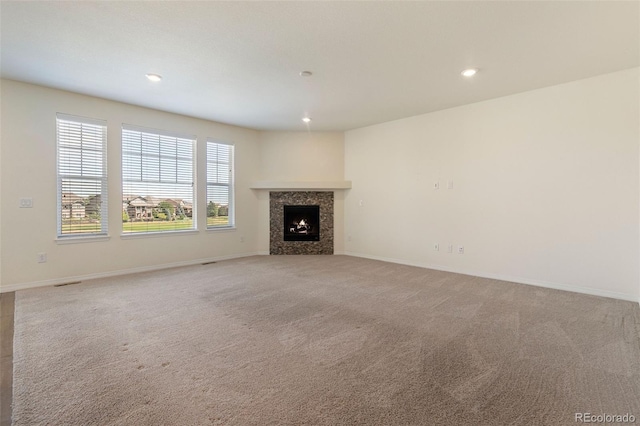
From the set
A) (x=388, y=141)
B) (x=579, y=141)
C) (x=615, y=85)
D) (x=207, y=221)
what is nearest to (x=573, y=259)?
(x=579, y=141)

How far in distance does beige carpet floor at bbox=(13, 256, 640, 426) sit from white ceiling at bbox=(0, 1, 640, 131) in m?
2.75

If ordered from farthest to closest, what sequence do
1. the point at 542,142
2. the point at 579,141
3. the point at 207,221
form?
the point at 207,221
the point at 542,142
the point at 579,141

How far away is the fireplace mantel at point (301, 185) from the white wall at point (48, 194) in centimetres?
186

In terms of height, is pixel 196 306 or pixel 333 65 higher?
pixel 333 65

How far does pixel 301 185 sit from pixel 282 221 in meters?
0.95

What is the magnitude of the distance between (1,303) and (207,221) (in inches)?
121

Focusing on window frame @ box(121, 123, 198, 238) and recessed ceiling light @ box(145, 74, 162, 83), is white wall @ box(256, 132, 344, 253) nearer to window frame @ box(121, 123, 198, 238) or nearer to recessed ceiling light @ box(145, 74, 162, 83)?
window frame @ box(121, 123, 198, 238)

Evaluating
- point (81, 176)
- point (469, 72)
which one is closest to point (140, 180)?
point (81, 176)

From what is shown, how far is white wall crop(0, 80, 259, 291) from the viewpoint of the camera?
3906 millimetres

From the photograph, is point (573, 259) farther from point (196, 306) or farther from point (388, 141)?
point (196, 306)

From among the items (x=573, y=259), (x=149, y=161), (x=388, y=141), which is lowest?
(x=573, y=259)

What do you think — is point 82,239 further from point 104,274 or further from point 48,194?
Answer: point 48,194

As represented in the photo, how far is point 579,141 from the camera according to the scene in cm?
388

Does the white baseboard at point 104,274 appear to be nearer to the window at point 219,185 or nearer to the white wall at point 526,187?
the window at point 219,185
